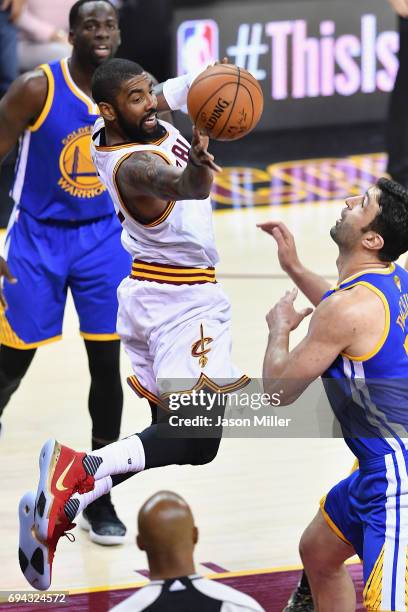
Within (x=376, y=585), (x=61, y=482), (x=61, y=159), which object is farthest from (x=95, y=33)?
(x=376, y=585)

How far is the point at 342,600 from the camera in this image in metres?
4.53

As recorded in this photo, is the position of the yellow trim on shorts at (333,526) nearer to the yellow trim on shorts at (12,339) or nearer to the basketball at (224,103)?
the basketball at (224,103)

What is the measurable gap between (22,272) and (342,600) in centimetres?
215

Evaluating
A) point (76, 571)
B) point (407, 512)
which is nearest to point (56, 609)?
point (76, 571)

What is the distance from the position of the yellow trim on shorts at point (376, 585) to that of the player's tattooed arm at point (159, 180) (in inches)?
48.7

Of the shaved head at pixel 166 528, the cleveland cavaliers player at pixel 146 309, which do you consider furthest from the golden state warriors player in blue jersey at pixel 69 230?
the shaved head at pixel 166 528

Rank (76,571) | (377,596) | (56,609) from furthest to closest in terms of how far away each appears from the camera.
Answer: (76,571)
(56,609)
(377,596)

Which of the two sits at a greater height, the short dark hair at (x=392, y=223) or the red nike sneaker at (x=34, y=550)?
the short dark hair at (x=392, y=223)

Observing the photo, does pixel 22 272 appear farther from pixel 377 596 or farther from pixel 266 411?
pixel 377 596

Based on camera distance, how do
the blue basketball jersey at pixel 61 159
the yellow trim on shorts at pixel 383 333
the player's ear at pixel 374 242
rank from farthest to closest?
the blue basketball jersey at pixel 61 159, the player's ear at pixel 374 242, the yellow trim on shorts at pixel 383 333

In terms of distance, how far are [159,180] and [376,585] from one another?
1435 millimetres

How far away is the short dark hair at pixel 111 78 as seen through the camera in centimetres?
477

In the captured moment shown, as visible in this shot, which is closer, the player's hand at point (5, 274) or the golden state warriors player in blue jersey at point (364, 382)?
the golden state warriors player in blue jersey at point (364, 382)

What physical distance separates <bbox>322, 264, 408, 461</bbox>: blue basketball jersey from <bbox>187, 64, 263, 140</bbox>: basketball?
652 mm
